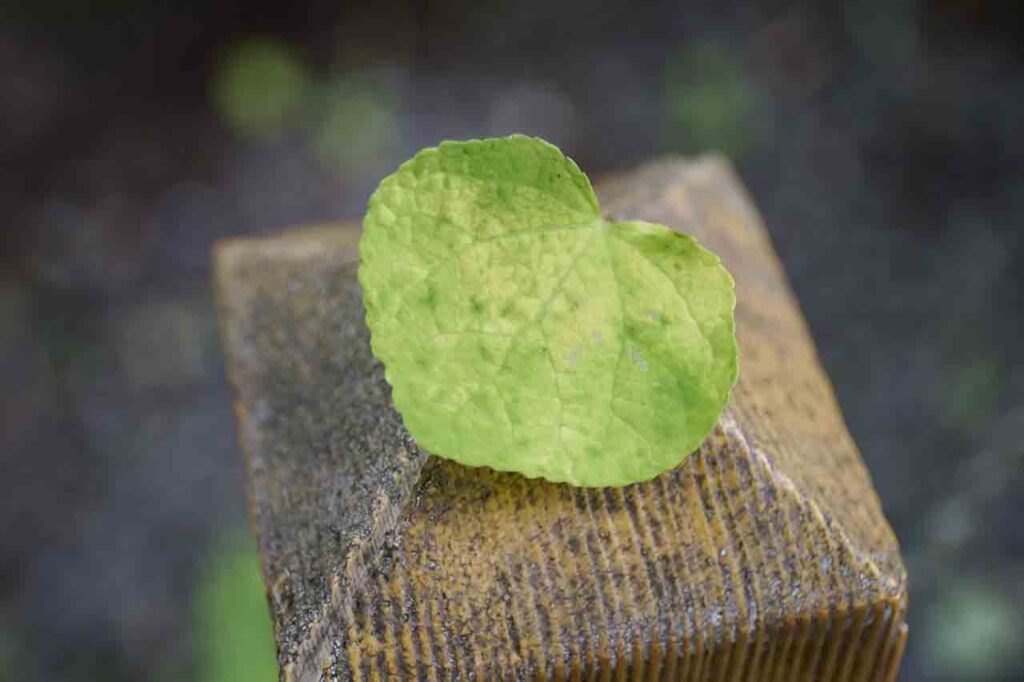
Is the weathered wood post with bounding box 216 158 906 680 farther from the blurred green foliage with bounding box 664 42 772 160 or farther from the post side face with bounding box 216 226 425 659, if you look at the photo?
the blurred green foliage with bounding box 664 42 772 160

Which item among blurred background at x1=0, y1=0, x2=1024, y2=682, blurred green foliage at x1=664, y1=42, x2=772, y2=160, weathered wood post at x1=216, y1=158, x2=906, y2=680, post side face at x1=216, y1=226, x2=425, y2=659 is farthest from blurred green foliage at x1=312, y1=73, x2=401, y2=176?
weathered wood post at x1=216, y1=158, x2=906, y2=680

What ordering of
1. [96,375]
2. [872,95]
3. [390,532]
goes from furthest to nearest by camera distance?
[872,95], [96,375], [390,532]

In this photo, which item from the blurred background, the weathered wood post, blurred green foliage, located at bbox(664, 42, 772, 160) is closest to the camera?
the weathered wood post

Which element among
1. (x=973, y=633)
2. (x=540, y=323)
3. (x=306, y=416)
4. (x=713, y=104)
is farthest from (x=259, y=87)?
(x=540, y=323)

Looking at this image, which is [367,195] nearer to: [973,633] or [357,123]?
[357,123]

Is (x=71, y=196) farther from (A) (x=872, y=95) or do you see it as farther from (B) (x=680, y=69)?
(A) (x=872, y=95)

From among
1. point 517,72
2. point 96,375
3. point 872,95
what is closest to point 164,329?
point 96,375

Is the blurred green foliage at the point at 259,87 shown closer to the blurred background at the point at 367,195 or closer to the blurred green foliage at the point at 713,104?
the blurred background at the point at 367,195
